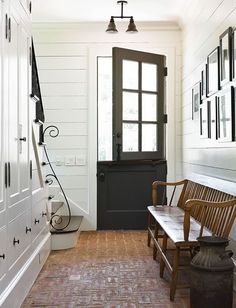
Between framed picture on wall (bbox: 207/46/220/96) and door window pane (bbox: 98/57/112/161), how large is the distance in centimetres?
217

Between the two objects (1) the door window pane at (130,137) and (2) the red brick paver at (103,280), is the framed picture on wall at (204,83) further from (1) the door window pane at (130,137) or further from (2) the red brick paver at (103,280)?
(2) the red brick paver at (103,280)

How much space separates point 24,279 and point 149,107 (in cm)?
322

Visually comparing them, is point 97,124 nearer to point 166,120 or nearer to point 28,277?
point 166,120

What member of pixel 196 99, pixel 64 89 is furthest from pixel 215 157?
pixel 64 89

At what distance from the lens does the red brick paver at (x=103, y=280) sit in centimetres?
317

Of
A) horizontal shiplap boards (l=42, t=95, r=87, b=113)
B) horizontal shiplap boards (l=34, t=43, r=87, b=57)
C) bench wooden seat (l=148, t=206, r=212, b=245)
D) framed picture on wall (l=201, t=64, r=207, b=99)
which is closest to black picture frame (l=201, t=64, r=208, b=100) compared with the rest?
framed picture on wall (l=201, t=64, r=207, b=99)

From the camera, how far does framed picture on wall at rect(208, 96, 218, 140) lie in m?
3.85

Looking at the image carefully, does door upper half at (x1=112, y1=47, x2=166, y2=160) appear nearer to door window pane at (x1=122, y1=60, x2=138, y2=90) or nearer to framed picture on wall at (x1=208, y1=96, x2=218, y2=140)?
door window pane at (x1=122, y1=60, x2=138, y2=90)

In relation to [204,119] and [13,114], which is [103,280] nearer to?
[13,114]

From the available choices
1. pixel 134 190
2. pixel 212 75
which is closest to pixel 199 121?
pixel 212 75

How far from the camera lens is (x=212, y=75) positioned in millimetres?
3979

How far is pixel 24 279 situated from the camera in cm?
321

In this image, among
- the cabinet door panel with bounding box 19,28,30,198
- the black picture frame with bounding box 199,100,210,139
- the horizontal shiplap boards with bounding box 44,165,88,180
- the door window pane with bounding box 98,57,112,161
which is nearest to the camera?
the cabinet door panel with bounding box 19,28,30,198

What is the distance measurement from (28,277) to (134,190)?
9.22 feet
